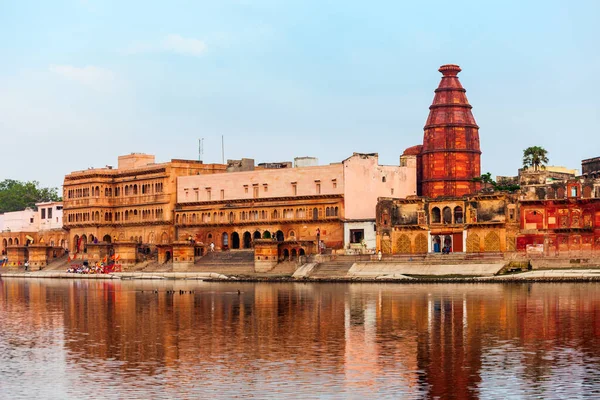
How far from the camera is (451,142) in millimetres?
95188

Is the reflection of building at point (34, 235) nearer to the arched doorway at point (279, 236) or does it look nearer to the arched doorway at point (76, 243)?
the arched doorway at point (76, 243)

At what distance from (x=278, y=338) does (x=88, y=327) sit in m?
9.65

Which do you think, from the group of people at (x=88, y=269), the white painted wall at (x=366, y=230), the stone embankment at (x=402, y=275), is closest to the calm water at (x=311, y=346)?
the stone embankment at (x=402, y=275)

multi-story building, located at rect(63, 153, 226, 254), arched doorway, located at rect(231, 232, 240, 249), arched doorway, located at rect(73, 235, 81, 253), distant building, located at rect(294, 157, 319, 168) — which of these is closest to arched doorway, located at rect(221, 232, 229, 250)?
arched doorway, located at rect(231, 232, 240, 249)

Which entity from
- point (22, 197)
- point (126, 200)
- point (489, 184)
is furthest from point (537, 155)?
point (22, 197)

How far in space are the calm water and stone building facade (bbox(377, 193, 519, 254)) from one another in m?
20.6

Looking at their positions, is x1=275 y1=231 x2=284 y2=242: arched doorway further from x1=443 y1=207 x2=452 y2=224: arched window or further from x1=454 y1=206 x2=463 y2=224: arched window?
x1=454 y1=206 x2=463 y2=224: arched window

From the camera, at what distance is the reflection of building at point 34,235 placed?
387 feet

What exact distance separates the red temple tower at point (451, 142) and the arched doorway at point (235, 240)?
19855mm

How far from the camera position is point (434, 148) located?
314 ft

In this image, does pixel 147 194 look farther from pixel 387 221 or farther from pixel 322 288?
pixel 322 288

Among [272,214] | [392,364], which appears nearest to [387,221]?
[272,214]

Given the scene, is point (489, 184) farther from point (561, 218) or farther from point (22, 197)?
point (22, 197)

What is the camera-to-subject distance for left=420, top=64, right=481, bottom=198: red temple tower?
95188 mm
